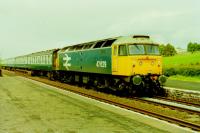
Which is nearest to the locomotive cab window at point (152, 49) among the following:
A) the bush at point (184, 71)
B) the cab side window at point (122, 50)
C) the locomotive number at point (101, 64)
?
the cab side window at point (122, 50)

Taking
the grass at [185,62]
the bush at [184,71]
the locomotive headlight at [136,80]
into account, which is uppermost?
the grass at [185,62]

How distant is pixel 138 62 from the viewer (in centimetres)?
2066

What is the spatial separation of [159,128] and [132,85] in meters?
9.70

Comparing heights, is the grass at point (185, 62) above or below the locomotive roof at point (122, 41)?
below

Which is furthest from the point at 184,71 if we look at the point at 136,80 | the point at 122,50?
the point at 136,80

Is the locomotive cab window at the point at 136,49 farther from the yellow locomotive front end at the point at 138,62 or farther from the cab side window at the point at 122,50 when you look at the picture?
the cab side window at the point at 122,50

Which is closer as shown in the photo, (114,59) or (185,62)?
(114,59)

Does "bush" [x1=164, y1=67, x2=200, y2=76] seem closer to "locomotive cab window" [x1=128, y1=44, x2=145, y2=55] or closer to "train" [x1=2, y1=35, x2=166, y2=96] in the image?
"train" [x1=2, y1=35, x2=166, y2=96]

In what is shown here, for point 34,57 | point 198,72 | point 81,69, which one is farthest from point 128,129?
point 34,57

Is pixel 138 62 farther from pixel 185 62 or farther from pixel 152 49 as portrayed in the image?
pixel 185 62

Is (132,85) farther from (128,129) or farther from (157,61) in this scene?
(128,129)

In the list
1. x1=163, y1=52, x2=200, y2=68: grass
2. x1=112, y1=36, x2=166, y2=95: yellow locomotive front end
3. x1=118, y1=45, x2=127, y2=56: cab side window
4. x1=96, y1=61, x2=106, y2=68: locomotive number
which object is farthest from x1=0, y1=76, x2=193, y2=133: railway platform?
x1=163, y1=52, x2=200, y2=68: grass

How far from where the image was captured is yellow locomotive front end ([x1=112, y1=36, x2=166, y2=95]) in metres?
20.6

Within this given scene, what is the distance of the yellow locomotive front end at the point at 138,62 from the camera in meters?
20.6
